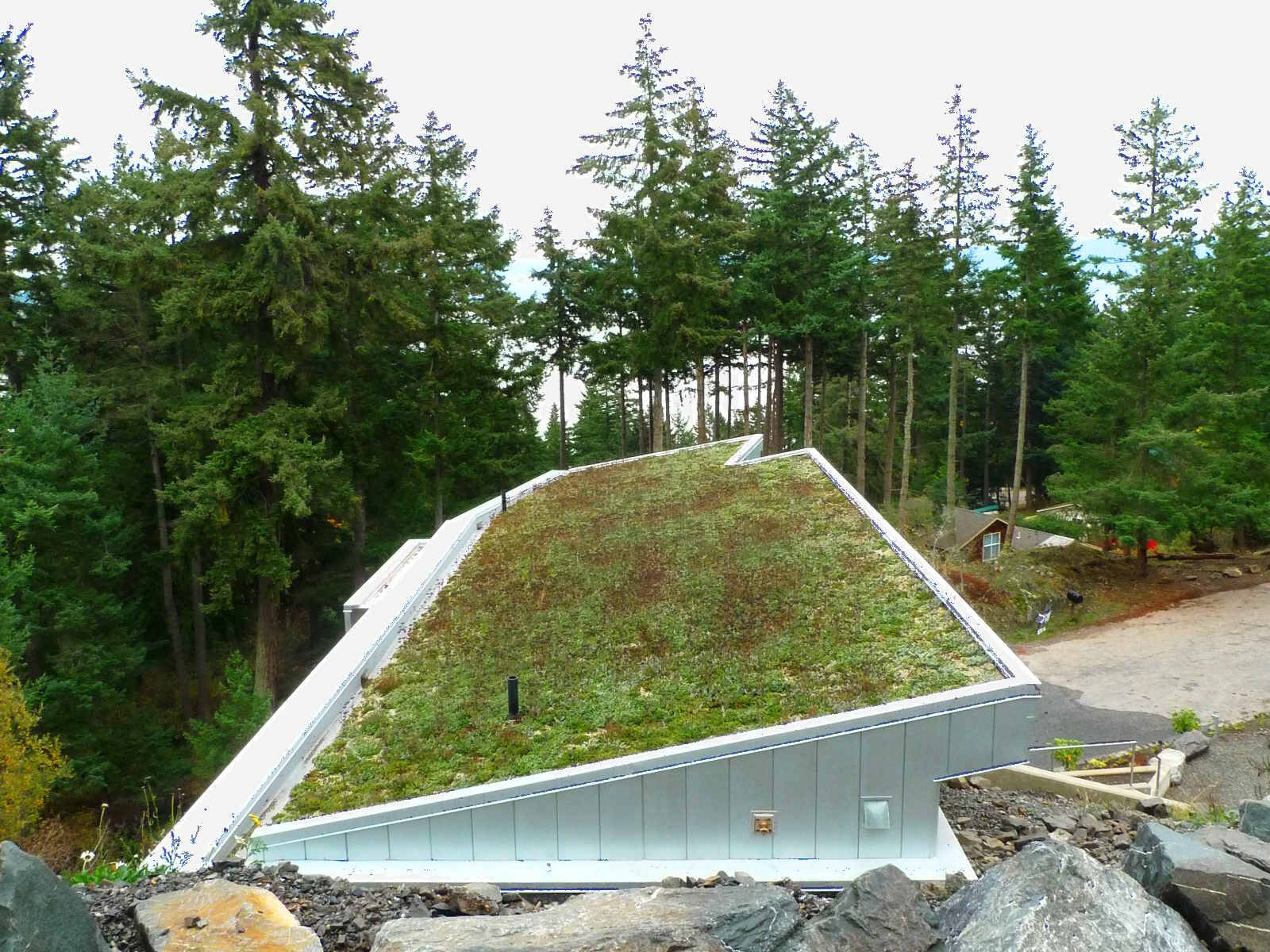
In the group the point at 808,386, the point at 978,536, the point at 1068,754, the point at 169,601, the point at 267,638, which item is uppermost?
the point at 808,386

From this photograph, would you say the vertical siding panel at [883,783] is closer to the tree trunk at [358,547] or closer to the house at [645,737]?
the house at [645,737]

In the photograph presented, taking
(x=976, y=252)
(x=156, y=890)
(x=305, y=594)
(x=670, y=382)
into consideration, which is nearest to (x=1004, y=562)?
(x=976, y=252)

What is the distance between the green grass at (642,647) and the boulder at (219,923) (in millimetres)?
2895

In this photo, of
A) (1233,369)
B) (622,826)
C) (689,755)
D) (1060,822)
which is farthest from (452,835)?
(1233,369)

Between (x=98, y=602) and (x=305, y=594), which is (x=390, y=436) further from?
(x=98, y=602)

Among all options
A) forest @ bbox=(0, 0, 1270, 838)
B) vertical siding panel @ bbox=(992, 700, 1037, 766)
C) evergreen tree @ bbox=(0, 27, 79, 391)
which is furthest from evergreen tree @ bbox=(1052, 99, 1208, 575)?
evergreen tree @ bbox=(0, 27, 79, 391)

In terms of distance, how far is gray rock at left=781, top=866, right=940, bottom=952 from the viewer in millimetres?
3705

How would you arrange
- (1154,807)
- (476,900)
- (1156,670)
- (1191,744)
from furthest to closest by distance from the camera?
(1156,670), (1191,744), (1154,807), (476,900)

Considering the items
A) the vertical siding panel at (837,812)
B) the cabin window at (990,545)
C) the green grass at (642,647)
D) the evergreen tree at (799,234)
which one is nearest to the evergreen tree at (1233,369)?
the cabin window at (990,545)

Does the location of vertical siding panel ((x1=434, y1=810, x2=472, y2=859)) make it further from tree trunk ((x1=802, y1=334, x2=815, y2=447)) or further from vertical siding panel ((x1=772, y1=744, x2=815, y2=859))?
tree trunk ((x1=802, y1=334, x2=815, y2=447))

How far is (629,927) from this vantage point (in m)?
3.75

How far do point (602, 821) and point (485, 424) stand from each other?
19397 mm

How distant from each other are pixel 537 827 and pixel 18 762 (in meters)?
11.3

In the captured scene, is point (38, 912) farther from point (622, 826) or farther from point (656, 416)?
point (656, 416)
